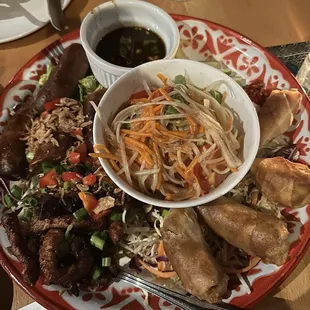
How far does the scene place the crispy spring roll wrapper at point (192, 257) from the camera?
1855 millimetres

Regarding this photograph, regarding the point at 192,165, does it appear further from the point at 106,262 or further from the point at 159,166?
the point at 106,262

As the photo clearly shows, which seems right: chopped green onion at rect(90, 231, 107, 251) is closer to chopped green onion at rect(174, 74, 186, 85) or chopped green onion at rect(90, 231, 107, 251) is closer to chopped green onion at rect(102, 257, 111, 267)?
chopped green onion at rect(102, 257, 111, 267)

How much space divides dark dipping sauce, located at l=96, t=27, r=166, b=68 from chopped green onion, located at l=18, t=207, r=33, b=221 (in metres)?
0.90

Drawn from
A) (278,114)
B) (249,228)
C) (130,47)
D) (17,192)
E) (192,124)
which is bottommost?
(249,228)

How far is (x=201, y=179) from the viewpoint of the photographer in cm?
198

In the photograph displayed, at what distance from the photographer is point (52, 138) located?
7.39ft

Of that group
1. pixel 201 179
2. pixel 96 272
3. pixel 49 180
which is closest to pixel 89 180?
pixel 49 180

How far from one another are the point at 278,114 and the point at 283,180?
14.7 inches

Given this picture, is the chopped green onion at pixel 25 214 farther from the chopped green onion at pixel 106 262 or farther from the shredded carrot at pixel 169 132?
the shredded carrot at pixel 169 132

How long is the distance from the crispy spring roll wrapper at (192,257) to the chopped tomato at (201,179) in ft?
0.52

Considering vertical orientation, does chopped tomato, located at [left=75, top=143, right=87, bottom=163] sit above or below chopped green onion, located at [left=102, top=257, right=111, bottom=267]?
above

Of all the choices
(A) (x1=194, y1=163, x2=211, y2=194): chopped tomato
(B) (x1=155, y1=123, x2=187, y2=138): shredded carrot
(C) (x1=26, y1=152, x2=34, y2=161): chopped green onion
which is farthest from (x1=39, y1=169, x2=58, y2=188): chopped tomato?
(A) (x1=194, y1=163, x2=211, y2=194): chopped tomato

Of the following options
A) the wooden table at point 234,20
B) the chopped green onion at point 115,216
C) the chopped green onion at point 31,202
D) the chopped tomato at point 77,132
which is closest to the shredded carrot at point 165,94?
the chopped tomato at point 77,132

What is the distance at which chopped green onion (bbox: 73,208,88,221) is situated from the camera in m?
2.04
